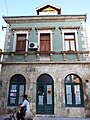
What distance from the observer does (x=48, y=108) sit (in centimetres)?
1041

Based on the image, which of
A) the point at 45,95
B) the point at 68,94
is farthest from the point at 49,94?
the point at 68,94

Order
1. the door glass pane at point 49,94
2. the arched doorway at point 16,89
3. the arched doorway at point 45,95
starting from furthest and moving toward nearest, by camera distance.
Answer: the arched doorway at point 16,89, the door glass pane at point 49,94, the arched doorway at point 45,95

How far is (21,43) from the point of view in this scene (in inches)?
480

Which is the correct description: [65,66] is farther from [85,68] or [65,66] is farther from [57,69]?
[85,68]

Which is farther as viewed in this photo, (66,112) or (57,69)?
(57,69)

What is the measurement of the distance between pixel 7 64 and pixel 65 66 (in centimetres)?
431

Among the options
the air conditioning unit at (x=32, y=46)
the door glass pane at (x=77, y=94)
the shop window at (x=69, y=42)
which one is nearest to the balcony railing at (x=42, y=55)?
the air conditioning unit at (x=32, y=46)

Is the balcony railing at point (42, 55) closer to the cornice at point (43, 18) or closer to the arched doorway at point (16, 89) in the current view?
the arched doorway at point (16, 89)

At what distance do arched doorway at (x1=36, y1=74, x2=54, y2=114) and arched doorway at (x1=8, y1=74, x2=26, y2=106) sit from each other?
1.14 metres

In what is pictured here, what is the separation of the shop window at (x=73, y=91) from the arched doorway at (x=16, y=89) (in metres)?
3.13

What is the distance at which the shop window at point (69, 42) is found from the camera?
38.8 feet

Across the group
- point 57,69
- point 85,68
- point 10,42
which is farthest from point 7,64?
point 85,68

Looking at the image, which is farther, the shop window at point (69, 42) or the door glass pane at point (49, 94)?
the shop window at point (69, 42)

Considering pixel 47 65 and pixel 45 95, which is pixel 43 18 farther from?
pixel 45 95
